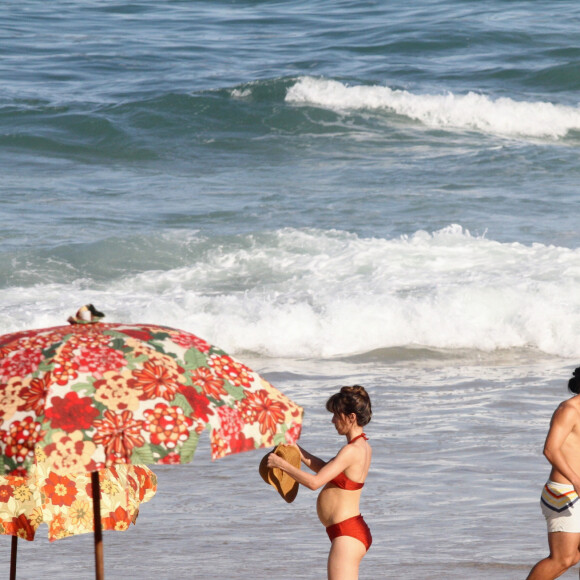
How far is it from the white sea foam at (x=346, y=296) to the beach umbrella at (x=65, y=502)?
5.59 meters

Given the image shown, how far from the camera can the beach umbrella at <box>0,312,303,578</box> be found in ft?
11.1

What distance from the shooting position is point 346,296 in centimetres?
1141

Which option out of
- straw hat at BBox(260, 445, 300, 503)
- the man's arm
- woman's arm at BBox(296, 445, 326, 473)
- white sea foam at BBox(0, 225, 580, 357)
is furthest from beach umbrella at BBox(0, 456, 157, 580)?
white sea foam at BBox(0, 225, 580, 357)

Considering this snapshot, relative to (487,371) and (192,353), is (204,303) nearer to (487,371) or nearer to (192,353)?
(487,371)

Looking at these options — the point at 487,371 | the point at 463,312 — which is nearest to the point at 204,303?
the point at 463,312

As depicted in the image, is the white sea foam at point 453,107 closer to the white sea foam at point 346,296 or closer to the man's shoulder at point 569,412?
the white sea foam at point 346,296

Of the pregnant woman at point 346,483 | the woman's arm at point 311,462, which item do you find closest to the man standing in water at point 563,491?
the pregnant woman at point 346,483

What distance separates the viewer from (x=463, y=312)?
1089cm

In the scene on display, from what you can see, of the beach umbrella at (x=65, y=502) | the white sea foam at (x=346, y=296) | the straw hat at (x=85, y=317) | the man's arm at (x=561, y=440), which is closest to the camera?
the straw hat at (x=85, y=317)

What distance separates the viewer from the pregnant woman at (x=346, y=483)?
14.3 ft

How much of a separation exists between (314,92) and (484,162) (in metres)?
4.51

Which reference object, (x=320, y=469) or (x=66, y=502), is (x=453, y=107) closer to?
(x=320, y=469)

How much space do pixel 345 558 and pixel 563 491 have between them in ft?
3.26

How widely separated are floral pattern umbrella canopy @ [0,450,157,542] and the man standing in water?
5.81ft
